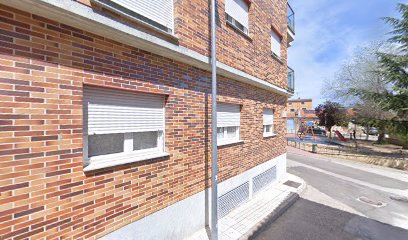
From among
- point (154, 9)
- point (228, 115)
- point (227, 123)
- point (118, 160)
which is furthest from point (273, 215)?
point (154, 9)

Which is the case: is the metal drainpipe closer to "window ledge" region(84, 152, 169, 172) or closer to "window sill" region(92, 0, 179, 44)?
"window sill" region(92, 0, 179, 44)

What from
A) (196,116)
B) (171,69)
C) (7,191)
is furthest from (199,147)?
(7,191)

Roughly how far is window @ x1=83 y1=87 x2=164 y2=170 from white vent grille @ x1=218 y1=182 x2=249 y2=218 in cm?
238

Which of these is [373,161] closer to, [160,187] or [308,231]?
[308,231]

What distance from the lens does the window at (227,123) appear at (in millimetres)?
4820

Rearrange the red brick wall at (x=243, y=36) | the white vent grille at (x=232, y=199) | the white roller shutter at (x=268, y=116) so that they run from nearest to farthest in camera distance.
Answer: the red brick wall at (x=243, y=36) < the white vent grille at (x=232, y=199) < the white roller shutter at (x=268, y=116)

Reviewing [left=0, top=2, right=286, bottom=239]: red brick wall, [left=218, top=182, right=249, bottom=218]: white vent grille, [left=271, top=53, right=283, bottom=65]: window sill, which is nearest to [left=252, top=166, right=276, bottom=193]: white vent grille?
[left=218, top=182, right=249, bottom=218]: white vent grille

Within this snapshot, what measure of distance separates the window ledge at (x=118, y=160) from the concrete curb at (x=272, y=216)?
2.70 meters

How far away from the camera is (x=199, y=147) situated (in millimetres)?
4035

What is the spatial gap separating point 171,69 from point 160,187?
2146 mm

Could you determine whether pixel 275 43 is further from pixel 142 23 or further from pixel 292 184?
pixel 142 23

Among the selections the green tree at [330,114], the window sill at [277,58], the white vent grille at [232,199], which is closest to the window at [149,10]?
the white vent grille at [232,199]

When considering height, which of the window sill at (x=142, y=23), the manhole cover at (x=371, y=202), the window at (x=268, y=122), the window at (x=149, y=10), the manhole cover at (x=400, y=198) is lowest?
the manhole cover at (x=400, y=198)

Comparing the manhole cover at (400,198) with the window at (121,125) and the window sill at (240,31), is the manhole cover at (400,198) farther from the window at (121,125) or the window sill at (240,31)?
the window at (121,125)
